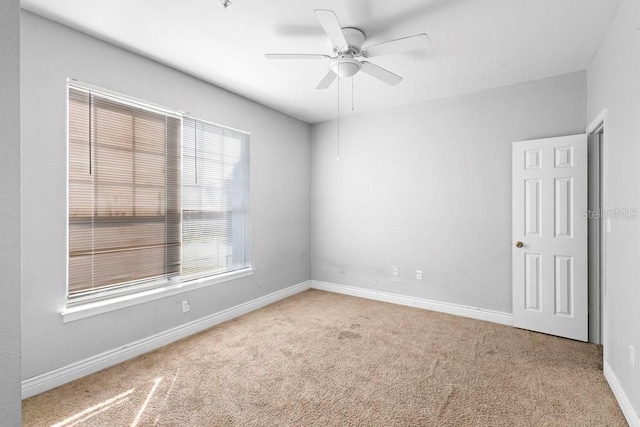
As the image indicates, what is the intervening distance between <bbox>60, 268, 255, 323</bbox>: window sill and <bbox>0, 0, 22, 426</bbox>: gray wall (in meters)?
1.86

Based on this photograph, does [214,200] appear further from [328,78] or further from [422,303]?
[422,303]

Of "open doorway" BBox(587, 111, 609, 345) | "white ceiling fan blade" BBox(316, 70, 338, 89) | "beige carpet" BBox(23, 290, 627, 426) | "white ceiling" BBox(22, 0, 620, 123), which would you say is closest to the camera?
"beige carpet" BBox(23, 290, 627, 426)

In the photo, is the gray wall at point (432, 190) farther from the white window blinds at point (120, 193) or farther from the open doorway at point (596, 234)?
the white window blinds at point (120, 193)

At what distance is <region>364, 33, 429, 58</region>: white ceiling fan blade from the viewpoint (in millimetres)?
2107

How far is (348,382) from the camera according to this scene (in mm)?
2406

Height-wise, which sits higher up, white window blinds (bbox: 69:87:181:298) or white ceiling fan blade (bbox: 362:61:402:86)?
white ceiling fan blade (bbox: 362:61:402:86)

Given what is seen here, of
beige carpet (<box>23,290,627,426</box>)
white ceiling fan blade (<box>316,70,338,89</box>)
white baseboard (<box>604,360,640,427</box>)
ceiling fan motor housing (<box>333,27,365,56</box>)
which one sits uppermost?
ceiling fan motor housing (<box>333,27,365,56</box>)

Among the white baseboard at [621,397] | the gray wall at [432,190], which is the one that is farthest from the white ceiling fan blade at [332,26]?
the white baseboard at [621,397]

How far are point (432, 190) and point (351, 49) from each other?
87.8 inches

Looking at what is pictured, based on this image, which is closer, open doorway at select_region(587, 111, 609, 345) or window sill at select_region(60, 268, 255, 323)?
window sill at select_region(60, 268, 255, 323)

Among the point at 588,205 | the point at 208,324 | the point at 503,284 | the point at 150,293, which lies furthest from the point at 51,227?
the point at 588,205

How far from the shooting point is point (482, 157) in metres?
3.72

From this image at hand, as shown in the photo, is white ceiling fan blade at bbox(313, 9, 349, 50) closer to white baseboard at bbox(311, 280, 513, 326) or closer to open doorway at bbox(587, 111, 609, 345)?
open doorway at bbox(587, 111, 609, 345)

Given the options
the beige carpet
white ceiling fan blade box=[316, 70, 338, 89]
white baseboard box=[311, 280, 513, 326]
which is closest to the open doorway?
the beige carpet
